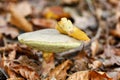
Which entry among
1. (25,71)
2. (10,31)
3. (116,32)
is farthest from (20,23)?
(25,71)

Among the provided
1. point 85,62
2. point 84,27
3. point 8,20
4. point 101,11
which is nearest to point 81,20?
point 84,27

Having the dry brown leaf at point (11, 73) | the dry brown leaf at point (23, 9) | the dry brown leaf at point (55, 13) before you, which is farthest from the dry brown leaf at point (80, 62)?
the dry brown leaf at point (23, 9)

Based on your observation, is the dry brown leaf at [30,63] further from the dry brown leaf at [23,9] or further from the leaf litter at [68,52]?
the dry brown leaf at [23,9]

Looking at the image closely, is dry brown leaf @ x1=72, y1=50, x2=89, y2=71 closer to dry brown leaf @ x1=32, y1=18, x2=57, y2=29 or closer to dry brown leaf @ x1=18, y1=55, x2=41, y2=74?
dry brown leaf @ x1=18, y1=55, x2=41, y2=74

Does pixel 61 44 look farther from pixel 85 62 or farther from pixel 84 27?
pixel 84 27

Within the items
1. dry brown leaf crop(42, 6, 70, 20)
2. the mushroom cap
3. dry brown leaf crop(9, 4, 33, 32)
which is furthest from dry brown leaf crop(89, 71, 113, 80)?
dry brown leaf crop(42, 6, 70, 20)

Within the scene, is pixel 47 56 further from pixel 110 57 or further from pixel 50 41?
pixel 110 57

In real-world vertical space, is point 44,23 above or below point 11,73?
above
